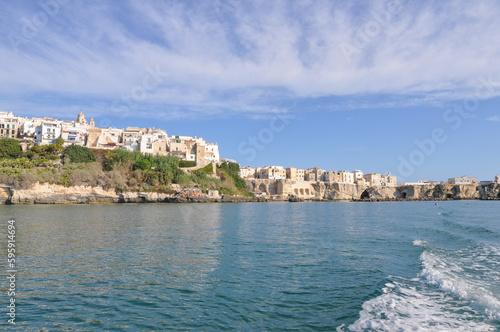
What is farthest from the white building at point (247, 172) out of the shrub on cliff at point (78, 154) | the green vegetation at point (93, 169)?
the shrub on cliff at point (78, 154)

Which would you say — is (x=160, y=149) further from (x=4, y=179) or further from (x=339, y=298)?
(x=339, y=298)

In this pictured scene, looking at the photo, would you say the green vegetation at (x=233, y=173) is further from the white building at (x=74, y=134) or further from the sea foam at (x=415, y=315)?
the sea foam at (x=415, y=315)

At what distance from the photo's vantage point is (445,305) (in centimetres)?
676

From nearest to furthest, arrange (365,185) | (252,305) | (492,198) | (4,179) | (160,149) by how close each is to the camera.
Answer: (252,305)
(4,179)
(160,149)
(492,198)
(365,185)

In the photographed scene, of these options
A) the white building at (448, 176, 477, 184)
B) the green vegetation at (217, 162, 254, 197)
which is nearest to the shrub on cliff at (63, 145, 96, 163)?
the green vegetation at (217, 162, 254, 197)

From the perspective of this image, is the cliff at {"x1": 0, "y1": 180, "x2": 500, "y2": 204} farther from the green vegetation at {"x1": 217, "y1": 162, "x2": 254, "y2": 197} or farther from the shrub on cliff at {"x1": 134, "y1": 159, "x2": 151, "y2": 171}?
the shrub on cliff at {"x1": 134, "y1": 159, "x2": 151, "y2": 171}

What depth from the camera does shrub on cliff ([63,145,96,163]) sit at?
187 feet

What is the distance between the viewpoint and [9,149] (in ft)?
187

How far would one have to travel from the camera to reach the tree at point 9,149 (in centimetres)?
5609

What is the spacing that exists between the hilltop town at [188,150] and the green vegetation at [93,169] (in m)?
3.71

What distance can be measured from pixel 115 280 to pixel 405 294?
23.8 feet

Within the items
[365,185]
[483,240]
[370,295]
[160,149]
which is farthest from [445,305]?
[365,185]

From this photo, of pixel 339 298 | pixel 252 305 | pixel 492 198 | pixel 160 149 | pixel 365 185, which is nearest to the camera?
pixel 252 305

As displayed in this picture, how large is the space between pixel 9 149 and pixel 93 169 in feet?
55.9
